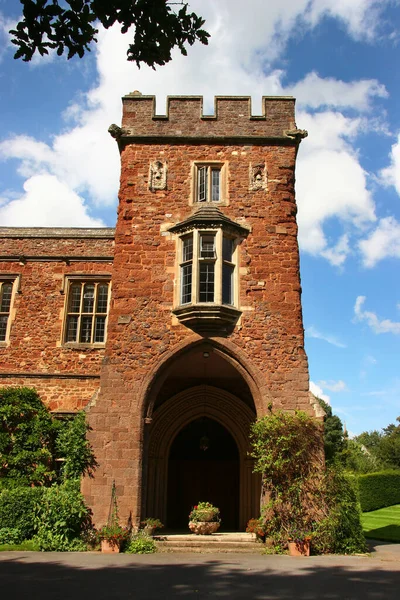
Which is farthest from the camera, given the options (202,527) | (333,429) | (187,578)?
(333,429)

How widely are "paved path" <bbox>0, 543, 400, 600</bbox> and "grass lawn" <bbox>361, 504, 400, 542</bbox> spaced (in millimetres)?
3156

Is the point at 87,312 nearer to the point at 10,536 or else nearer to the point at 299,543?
the point at 10,536

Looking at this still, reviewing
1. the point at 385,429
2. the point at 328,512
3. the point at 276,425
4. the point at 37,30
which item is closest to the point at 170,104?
the point at 276,425

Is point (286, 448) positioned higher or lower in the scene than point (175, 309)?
lower

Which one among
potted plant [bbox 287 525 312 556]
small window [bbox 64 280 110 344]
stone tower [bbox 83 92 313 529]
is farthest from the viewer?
small window [bbox 64 280 110 344]

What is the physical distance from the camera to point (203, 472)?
53.8 feet

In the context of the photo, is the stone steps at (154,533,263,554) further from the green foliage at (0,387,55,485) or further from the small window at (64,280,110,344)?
the small window at (64,280,110,344)

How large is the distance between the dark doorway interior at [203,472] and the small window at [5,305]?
588cm

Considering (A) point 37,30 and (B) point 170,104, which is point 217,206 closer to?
(B) point 170,104

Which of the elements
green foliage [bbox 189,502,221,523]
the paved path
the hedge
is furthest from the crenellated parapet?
the hedge

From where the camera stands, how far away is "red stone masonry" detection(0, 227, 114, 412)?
1463cm

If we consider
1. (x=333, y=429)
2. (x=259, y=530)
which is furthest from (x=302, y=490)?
(x=333, y=429)

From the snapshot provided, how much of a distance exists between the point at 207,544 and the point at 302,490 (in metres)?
2.23

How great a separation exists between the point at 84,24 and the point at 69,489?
932cm
